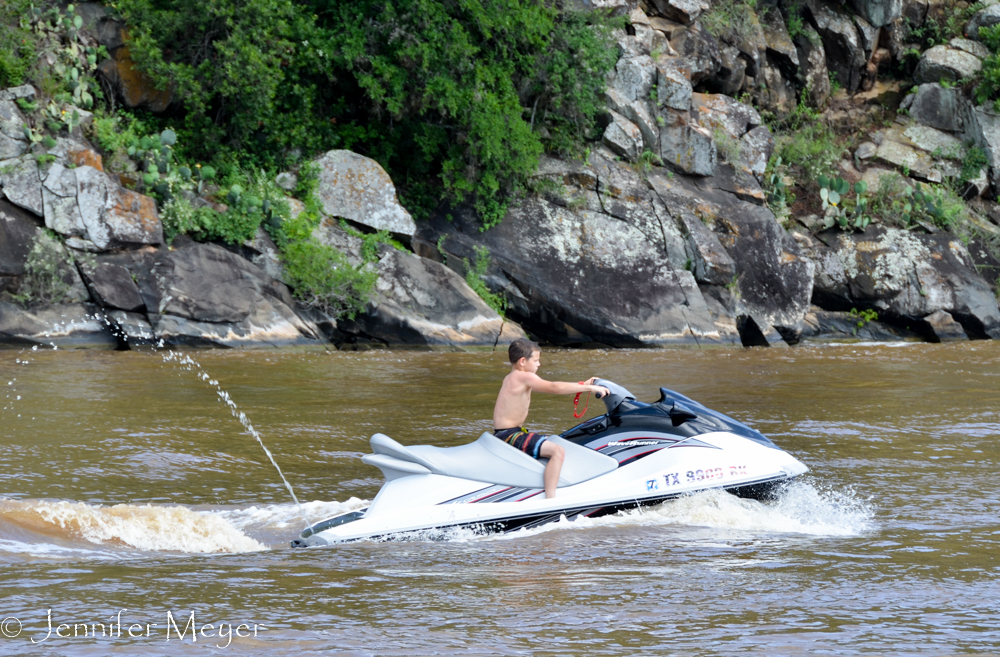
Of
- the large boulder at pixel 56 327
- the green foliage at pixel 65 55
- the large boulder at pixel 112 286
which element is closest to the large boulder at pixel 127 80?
the green foliage at pixel 65 55

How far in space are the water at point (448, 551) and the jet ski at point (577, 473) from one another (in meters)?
0.11

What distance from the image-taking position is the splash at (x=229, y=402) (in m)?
6.97

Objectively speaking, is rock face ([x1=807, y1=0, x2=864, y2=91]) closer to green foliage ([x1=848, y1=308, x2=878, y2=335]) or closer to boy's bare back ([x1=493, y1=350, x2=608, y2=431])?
green foliage ([x1=848, y1=308, x2=878, y2=335])

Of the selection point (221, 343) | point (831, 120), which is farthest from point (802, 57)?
point (221, 343)

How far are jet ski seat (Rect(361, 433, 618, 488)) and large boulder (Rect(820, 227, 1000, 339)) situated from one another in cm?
1844

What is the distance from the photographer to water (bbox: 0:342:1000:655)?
13.3ft

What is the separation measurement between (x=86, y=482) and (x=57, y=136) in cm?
1260

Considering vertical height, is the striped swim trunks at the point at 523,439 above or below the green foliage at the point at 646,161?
below

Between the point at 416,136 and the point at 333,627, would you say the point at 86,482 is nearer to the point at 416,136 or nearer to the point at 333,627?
the point at 333,627

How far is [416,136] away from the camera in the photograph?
68.1 ft

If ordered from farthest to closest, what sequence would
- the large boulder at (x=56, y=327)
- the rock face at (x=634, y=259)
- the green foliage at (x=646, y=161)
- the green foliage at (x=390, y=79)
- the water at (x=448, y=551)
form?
1. the green foliage at (x=646, y=161)
2. the rock face at (x=634, y=259)
3. the green foliage at (x=390, y=79)
4. the large boulder at (x=56, y=327)
5. the water at (x=448, y=551)

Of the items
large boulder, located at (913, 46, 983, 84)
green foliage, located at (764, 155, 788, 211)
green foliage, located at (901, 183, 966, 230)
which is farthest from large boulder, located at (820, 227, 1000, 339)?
large boulder, located at (913, 46, 983, 84)

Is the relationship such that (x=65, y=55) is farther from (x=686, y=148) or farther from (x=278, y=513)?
(x=278, y=513)

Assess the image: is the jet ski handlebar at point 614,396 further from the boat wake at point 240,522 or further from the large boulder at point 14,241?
the large boulder at point 14,241
